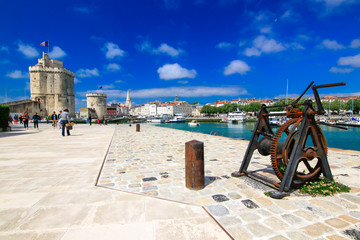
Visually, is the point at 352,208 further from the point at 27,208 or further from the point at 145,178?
the point at 27,208

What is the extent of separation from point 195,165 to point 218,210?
102 centimetres

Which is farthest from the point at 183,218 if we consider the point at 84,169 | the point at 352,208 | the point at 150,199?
the point at 84,169

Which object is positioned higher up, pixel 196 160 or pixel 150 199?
pixel 196 160

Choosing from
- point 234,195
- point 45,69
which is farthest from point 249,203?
point 45,69

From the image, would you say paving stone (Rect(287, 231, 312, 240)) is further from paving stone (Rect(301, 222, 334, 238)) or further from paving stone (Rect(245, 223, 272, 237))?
paving stone (Rect(245, 223, 272, 237))

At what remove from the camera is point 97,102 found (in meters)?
65.1

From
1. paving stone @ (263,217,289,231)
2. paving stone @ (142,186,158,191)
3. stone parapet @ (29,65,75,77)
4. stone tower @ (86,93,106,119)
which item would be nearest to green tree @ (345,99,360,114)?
stone tower @ (86,93,106,119)

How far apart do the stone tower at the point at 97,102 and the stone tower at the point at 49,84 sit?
11.3 m

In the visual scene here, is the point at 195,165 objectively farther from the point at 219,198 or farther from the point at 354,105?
the point at 354,105

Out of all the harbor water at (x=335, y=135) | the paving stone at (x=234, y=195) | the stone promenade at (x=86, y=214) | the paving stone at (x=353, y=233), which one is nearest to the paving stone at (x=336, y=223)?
the paving stone at (x=353, y=233)

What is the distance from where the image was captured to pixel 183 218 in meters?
2.72

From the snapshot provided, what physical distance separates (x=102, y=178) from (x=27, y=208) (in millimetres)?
1625

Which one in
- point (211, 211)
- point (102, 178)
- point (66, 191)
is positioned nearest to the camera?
point (211, 211)

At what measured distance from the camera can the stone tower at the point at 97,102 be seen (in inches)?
2544
